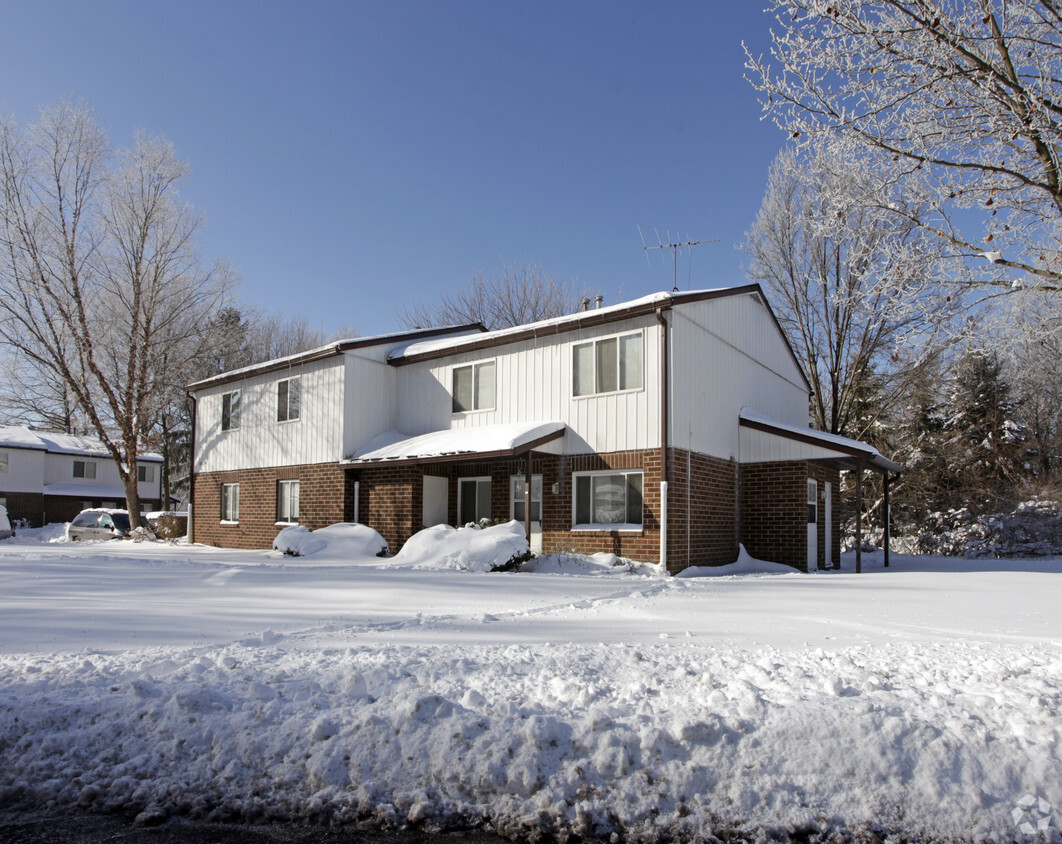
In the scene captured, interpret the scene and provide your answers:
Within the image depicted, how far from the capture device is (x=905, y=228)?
367 inches

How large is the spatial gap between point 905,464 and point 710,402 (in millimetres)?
14817

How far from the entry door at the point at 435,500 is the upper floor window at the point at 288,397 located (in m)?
4.60

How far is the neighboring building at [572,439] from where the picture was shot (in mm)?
14039

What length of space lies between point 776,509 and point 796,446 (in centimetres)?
149

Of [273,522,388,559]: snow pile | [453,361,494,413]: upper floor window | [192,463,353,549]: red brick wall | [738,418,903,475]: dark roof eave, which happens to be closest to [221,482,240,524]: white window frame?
[192,463,353,549]: red brick wall

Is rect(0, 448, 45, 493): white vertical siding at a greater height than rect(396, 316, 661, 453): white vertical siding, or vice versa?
rect(396, 316, 661, 453): white vertical siding

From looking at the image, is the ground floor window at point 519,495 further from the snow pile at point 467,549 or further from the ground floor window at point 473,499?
the snow pile at point 467,549

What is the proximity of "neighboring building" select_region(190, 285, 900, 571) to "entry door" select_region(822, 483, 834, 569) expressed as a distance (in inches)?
3.7

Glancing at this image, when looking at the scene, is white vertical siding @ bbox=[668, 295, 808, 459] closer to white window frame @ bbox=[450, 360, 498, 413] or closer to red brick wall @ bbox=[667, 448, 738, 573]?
red brick wall @ bbox=[667, 448, 738, 573]

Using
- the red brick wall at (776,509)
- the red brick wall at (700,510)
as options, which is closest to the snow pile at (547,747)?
the red brick wall at (700,510)

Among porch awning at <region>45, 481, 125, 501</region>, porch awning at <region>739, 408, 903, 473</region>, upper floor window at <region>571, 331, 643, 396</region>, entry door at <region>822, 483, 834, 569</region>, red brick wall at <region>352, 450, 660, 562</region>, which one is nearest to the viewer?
red brick wall at <region>352, 450, 660, 562</region>

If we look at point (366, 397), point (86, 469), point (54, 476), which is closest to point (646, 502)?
point (366, 397)

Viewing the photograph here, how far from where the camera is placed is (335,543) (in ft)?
50.2

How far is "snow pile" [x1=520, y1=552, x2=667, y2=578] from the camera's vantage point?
13.1m
